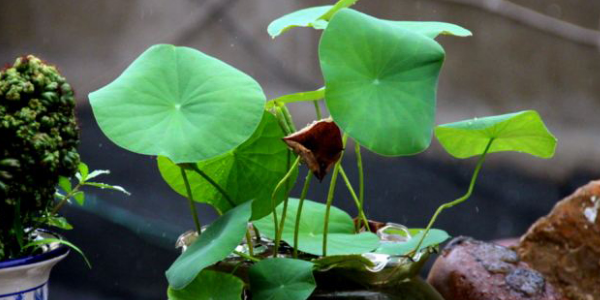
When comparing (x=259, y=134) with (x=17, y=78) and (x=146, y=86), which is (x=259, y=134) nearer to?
(x=146, y=86)

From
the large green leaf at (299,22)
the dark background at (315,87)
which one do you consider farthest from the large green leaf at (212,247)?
the dark background at (315,87)

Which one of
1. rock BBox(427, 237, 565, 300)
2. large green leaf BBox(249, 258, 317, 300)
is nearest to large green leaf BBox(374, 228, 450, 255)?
large green leaf BBox(249, 258, 317, 300)

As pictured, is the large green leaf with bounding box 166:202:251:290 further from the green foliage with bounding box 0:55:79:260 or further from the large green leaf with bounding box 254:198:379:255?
the green foliage with bounding box 0:55:79:260

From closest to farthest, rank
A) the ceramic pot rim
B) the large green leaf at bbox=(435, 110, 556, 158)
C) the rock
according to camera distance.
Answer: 1. the large green leaf at bbox=(435, 110, 556, 158)
2. the ceramic pot rim
3. the rock

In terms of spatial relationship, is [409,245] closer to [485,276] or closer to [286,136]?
[286,136]

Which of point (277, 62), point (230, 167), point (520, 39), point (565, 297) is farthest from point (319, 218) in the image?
point (520, 39)

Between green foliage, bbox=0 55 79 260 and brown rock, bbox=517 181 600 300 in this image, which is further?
brown rock, bbox=517 181 600 300

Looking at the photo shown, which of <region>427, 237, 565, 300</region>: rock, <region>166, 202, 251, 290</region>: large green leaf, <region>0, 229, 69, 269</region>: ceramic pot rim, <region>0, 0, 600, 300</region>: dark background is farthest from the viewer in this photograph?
<region>0, 0, 600, 300</region>: dark background
